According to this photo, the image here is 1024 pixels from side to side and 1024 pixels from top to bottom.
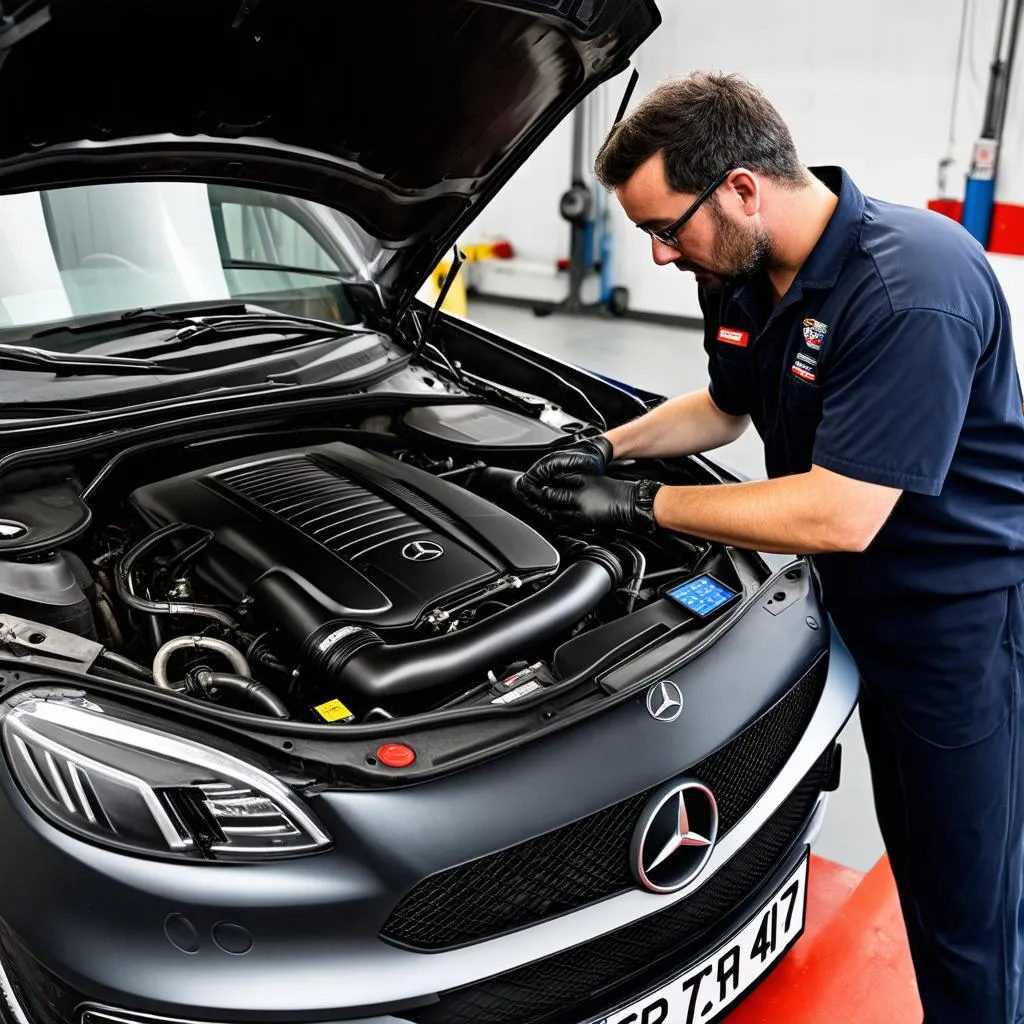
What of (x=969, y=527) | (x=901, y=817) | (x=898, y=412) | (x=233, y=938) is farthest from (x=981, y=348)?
(x=233, y=938)

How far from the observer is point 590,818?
129cm

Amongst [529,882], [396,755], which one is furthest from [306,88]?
[529,882]

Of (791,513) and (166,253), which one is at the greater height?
(166,253)

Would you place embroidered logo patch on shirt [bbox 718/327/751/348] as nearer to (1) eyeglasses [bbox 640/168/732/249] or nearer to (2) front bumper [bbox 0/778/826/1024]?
(1) eyeglasses [bbox 640/168/732/249]

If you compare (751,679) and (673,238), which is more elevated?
(673,238)

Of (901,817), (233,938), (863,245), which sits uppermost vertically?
(863,245)

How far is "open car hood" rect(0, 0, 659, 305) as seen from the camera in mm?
1579

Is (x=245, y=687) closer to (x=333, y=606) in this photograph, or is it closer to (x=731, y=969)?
(x=333, y=606)

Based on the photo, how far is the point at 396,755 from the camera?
1271 millimetres

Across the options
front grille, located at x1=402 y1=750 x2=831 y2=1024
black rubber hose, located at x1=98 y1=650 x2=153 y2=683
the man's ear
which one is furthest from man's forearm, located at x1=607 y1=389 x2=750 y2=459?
black rubber hose, located at x1=98 y1=650 x2=153 y2=683

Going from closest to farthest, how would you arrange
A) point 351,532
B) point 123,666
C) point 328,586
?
point 123,666
point 328,586
point 351,532

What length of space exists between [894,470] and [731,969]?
740 mm

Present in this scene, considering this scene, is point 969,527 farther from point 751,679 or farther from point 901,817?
point 901,817

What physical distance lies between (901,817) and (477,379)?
136 cm
